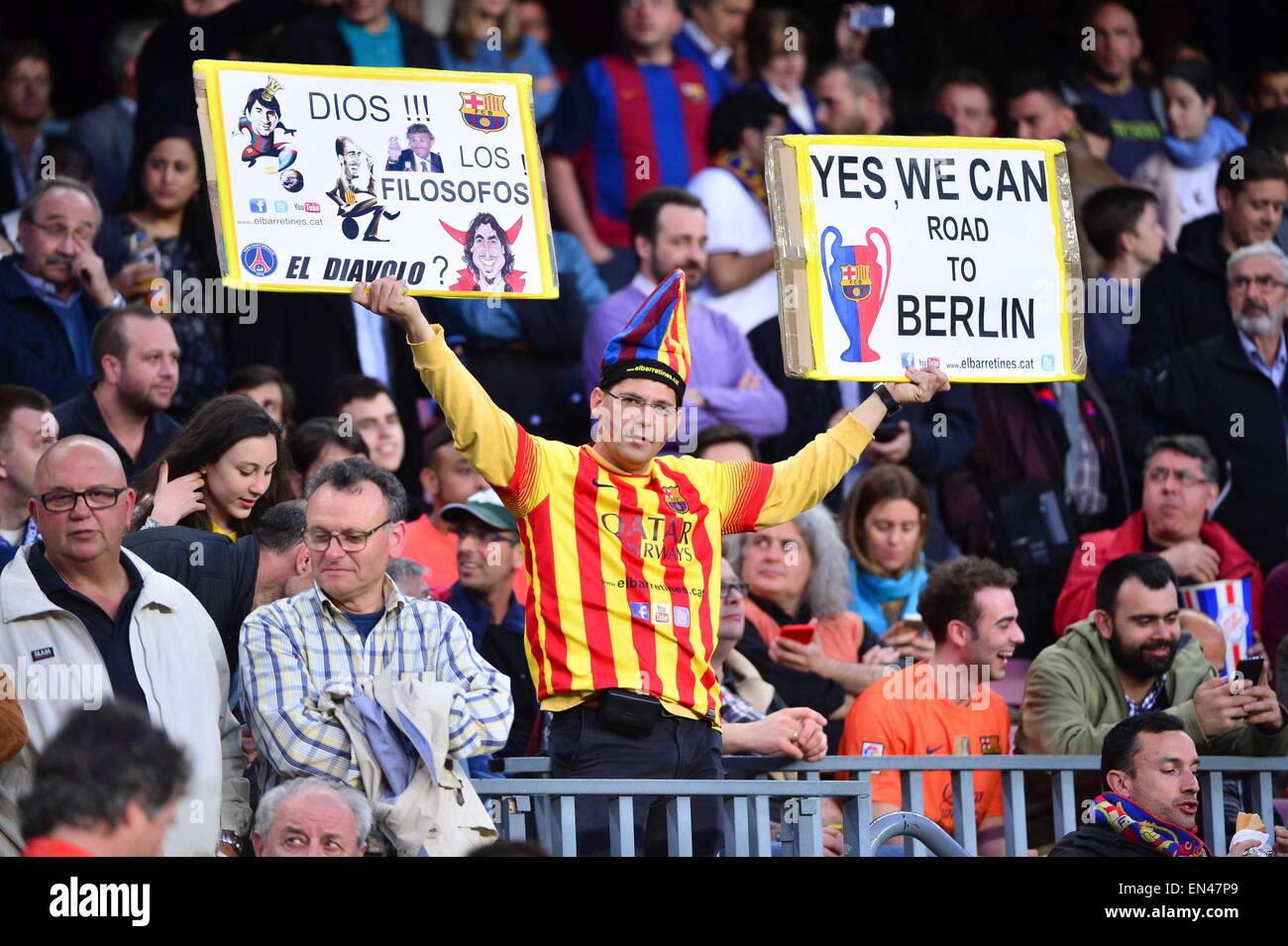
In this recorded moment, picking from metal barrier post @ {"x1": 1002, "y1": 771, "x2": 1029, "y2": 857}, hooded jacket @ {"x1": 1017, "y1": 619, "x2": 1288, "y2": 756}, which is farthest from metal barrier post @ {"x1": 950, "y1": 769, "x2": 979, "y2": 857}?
hooded jacket @ {"x1": 1017, "y1": 619, "x2": 1288, "y2": 756}

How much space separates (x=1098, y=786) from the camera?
7594 mm

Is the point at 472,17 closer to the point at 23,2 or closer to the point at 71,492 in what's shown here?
the point at 23,2

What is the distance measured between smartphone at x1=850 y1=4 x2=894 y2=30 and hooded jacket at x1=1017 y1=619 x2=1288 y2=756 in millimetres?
4346

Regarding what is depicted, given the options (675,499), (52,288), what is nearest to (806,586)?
(675,499)

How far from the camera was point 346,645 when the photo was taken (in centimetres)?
642

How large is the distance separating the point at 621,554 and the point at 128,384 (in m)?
2.34

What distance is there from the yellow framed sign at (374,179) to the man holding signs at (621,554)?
36 centimetres

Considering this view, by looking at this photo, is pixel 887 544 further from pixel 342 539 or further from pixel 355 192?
pixel 342 539

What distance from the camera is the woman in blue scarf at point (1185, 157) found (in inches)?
460

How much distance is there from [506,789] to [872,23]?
6.24 meters

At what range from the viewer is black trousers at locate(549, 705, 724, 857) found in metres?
6.30

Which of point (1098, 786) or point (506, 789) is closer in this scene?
point (506, 789)

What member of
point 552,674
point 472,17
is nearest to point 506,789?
point 552,674
